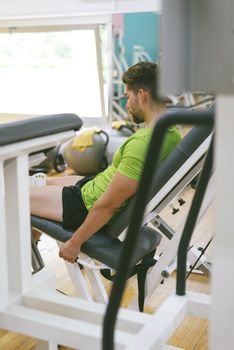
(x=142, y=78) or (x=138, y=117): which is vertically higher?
(x=142, y=78)

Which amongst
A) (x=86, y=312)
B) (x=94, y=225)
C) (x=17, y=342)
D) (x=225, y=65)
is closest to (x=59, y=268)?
(x=17, y=342)

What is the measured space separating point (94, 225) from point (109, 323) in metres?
1.03

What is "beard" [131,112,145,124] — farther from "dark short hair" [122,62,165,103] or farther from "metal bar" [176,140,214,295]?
"metal bar" [176,140,214,295]

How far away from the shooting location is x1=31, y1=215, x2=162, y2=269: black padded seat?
5.95 feet

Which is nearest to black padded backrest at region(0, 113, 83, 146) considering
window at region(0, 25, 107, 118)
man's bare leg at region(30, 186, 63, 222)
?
man's bare leg at region(30, 186, 63, 222)

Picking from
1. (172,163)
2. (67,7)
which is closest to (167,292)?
(172,163)

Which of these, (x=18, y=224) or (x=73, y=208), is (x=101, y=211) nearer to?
(x=73, y=208)

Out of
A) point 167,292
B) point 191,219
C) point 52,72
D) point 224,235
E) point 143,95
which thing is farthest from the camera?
point 52,72

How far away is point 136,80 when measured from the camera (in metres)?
2.10

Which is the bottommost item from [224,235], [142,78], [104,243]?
[104,243]

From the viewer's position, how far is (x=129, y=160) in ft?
6.24

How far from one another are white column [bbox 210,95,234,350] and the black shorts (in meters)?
1.21

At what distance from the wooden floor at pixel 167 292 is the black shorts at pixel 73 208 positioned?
1.75 feet

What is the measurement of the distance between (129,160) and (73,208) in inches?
15.0
